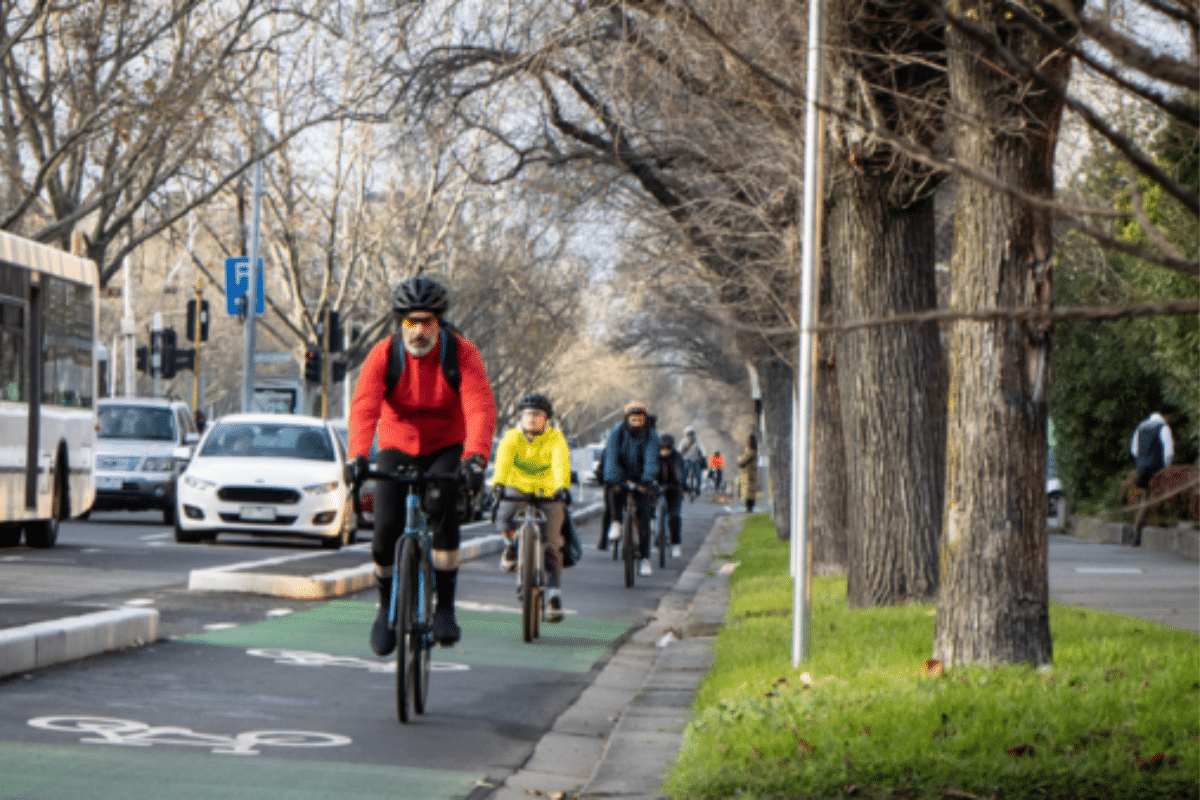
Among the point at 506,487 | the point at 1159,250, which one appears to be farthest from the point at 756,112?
the point at 1159,250

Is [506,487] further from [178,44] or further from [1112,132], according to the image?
[178,44]

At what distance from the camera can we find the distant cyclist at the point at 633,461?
19.1 metres

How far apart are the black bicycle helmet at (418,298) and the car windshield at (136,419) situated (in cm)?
2027

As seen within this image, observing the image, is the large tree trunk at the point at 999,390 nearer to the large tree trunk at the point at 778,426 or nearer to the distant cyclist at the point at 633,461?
the distant cyclist at the point at 633,461

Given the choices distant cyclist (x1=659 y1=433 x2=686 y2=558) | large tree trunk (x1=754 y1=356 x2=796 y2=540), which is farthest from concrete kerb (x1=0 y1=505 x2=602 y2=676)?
large tree trunk (x1=754 y1=356 x2=796 y2=540)

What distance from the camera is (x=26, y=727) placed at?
7.14m

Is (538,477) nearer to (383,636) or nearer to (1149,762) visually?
(383,636)

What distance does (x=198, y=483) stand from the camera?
20.8 meters

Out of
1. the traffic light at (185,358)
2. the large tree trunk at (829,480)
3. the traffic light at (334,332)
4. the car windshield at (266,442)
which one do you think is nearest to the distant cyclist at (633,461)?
the large tree trunk at (829,480)

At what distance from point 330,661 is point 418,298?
3052 mm

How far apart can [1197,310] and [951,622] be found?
5.41 metres

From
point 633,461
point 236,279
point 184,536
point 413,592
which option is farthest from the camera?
point 236,279

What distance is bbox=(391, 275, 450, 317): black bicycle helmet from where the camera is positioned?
7.93 metres

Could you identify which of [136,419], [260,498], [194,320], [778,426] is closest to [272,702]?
[260,498]
